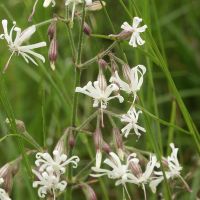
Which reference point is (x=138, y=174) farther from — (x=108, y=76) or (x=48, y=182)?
(x=108, y=76)

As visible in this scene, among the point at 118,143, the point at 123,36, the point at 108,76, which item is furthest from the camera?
the point at 108,76

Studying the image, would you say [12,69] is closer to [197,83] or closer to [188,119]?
[197,83]

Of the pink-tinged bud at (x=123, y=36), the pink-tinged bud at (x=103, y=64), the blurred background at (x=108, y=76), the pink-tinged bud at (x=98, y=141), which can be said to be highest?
the pink-tinged bud at (x=123, y=36)

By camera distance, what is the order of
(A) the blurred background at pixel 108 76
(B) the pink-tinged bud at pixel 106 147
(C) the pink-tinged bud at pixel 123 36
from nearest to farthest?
(C) the pink-tinged bud at pixel 123 36, (B) the pink-tinged bud at pixel 106 147, (A) the blurred background at pixel 108 76

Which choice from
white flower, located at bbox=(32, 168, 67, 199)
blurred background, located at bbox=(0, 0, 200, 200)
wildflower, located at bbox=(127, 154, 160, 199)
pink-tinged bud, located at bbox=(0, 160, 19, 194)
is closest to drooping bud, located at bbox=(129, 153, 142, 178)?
wildflower, located at bbox=(127, 154, 160, 199)

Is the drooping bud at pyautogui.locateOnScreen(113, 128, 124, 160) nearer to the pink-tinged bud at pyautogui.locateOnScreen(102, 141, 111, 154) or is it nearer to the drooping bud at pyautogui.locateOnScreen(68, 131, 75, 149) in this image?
the pink-tinged bud at pyautogui.locateOnScreen(102, 141, 111, 154)

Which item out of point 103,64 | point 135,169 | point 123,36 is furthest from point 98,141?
point 123,36

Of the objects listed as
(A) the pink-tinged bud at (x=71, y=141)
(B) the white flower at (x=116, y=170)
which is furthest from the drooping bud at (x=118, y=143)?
(A) the pink-tinged bud at (x=71, y=141)

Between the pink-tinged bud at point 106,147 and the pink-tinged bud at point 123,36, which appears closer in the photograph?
the pink-tinged bud at point 123,36

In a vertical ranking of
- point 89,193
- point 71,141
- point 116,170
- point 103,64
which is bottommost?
point 89,193

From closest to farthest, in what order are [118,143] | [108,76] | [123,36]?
[123,36] < [118,143] < [108,76]

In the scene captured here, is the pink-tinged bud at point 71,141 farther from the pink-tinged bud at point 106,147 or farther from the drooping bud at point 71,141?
the pink-tinged bud at point 106,147

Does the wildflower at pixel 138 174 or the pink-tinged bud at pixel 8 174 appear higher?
the pink-tinged bud at pixel 8 174
